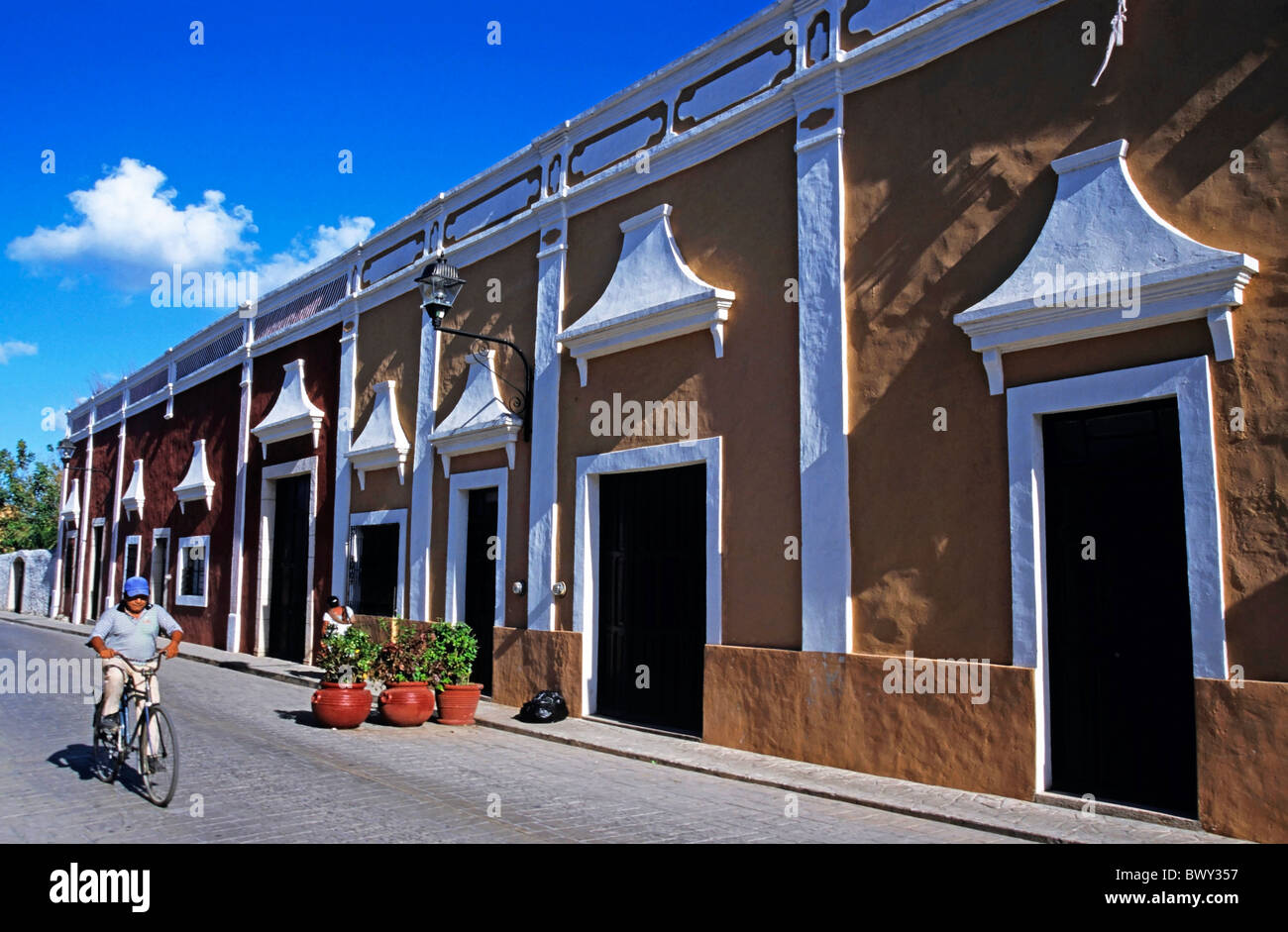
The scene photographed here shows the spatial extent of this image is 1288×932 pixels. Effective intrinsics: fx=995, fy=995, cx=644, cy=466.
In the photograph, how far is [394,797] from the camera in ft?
24.7

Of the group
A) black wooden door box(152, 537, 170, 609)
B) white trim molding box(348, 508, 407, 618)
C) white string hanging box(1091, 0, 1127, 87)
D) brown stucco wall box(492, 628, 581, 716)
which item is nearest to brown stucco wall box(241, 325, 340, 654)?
white trim molding box(348, 508, 407, 618)

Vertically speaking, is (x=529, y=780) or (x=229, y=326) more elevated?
(x=229, y=326)

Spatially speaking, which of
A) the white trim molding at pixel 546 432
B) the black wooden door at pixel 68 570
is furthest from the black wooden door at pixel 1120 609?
the black wooden door at pixel 68 570

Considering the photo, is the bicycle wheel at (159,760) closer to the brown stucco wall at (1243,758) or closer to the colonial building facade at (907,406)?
the colonial building facade at (907,406)

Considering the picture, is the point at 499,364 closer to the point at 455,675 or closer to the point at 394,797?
the point at 455,675

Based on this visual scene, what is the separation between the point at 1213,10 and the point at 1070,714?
17.2 ft

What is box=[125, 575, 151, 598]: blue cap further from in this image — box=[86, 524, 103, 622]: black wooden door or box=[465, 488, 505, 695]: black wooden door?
box=[86, 524, 103, 622]: black wooden door

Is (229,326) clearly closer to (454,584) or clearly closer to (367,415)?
(367,415)

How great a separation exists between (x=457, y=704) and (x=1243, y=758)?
829 cm

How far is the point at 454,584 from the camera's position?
1459 cm

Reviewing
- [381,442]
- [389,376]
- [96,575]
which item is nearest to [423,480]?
[381,442]
